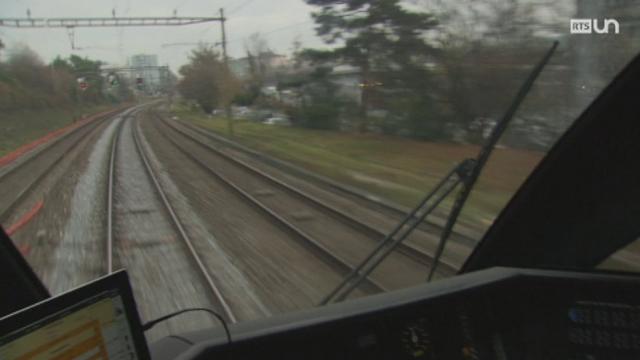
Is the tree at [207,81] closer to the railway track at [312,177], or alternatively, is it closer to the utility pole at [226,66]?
the utility pole at [226,66]

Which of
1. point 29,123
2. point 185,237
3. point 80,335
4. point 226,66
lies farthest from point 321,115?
point 80,335

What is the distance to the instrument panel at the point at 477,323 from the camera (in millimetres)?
2088

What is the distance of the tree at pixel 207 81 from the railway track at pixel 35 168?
471 millimetres

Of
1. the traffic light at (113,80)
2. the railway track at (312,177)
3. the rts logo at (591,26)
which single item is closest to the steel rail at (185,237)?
the railway track at (312,177)

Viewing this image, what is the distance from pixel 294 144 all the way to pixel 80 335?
8.80ft

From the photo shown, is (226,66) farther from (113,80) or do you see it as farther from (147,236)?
(147,236)

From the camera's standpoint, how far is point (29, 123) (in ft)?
8.83

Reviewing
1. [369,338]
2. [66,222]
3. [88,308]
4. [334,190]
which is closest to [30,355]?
[88,308]

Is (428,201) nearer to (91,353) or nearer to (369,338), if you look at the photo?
(369,338)

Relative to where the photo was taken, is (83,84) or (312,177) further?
(312,177)

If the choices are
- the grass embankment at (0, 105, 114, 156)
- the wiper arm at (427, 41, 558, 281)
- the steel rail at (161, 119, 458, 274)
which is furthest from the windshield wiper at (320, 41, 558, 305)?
the grass embankment at (0, 105, 114, 156)

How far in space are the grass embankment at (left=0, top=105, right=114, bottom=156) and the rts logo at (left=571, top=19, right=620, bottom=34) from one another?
2350 mm

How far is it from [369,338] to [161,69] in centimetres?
174

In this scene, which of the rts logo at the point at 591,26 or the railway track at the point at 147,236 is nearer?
the rts logo at the point at 591,26
